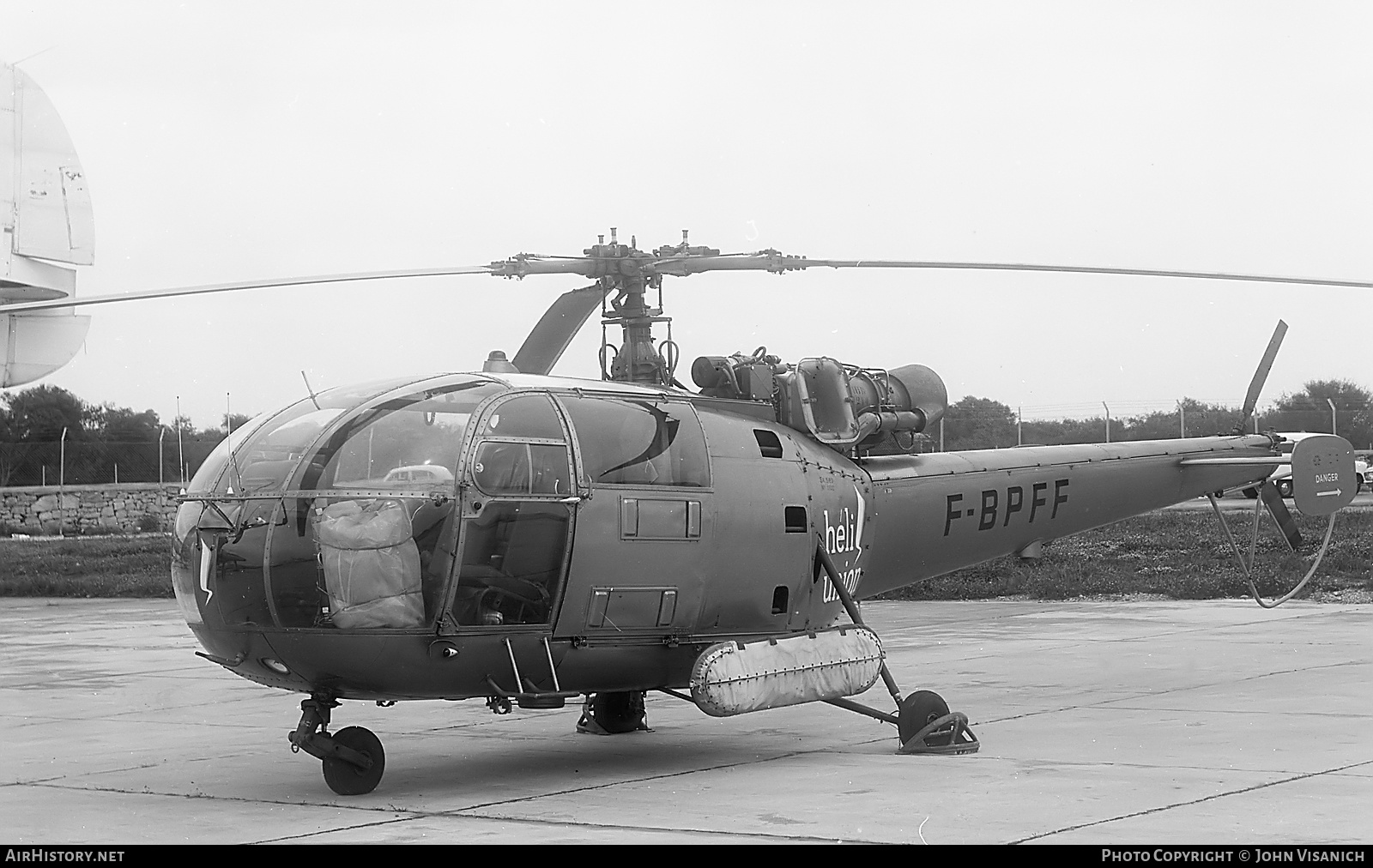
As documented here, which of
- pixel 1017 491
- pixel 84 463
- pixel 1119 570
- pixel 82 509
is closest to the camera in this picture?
pixel 1017 491

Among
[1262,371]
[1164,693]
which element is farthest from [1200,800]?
[1262,371]

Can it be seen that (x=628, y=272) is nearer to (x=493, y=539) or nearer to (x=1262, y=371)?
(x=493, y=539)

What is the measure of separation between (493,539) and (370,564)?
65 centimetres

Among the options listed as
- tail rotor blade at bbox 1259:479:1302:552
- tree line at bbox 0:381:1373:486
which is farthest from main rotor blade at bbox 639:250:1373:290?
tree line at bbox 0:381:1373:486

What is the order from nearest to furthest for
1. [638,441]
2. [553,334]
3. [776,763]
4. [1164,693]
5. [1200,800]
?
1. [1200,800]
2. [638,441]
3. [776,763]
4. [553,334]
5. [1164,693]

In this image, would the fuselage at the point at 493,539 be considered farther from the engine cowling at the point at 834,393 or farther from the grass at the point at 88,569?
the grass at the point at 88,569

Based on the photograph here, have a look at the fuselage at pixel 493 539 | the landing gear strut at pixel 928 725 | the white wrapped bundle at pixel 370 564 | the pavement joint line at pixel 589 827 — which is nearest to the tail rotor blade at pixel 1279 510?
the landing gear strut at pixel 928 725

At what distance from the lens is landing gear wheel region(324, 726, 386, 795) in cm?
806

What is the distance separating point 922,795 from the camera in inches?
301

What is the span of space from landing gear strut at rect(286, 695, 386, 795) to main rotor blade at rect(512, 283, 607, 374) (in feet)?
8.55

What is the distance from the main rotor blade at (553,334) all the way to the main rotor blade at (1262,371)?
690 centimetres

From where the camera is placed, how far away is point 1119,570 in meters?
24.5

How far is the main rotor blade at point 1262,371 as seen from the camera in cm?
1366

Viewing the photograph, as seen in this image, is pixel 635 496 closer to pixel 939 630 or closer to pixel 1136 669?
pixel 1136 669
